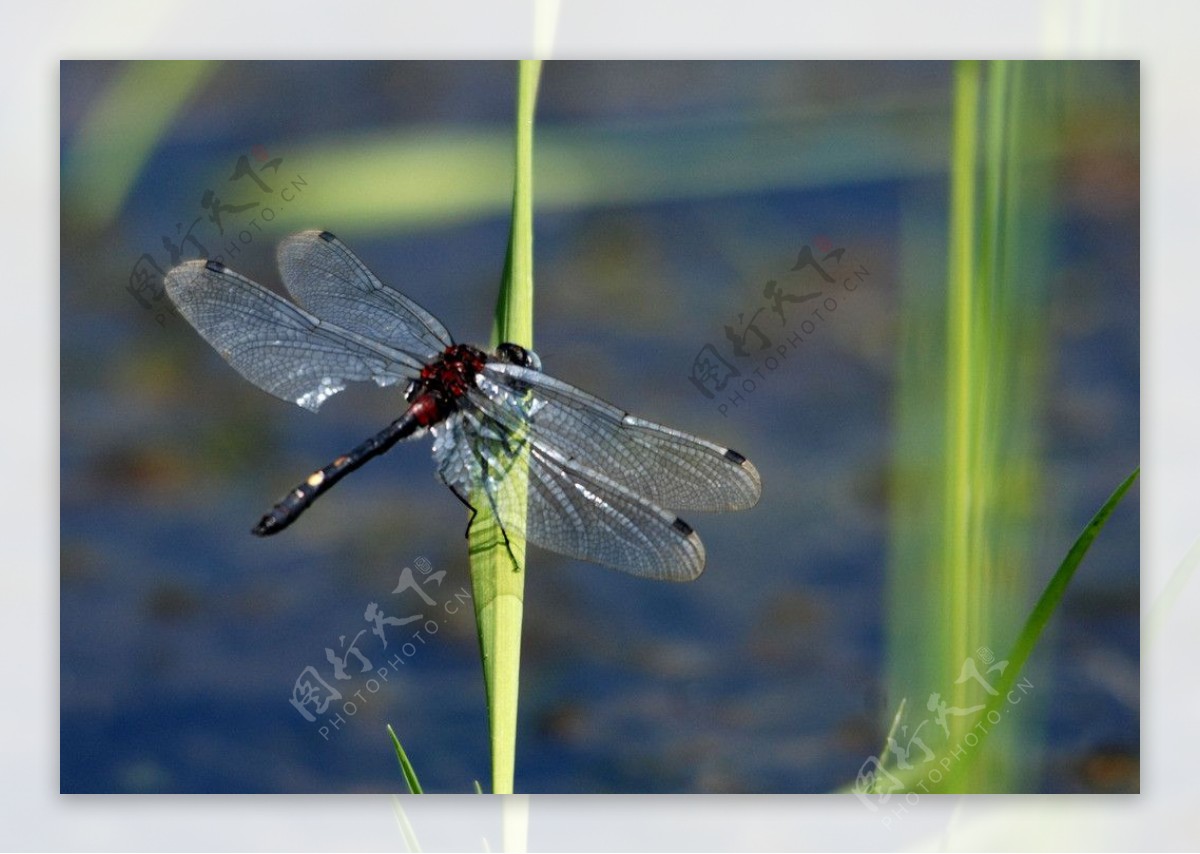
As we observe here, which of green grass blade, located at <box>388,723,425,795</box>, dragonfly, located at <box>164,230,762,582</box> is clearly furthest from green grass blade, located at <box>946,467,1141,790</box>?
green grass blade, located at <box>388,723,425,795</box>

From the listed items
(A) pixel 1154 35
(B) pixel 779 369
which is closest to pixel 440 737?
(B) pixel 779 369

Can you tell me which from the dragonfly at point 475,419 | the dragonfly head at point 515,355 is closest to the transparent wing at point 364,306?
the dragonfly at point 475,419

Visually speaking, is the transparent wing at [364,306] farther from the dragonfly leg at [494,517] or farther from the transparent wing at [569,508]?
the dragonfly leg at [494,517]

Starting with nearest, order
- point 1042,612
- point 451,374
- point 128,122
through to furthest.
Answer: point 1042,612 → point 451,374 → point 128,122

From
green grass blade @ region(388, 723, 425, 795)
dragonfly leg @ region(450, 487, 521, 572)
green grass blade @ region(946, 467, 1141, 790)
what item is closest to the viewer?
green grass blade @ region(946, 467, 1141, 790)

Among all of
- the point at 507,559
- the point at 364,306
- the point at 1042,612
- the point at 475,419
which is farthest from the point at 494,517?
the point at 1042,612

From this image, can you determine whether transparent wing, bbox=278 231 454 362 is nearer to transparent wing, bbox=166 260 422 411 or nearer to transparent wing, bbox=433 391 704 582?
transparent wing, bbox=166 260 422 411

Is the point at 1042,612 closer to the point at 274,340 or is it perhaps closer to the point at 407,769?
the point at 407,769
